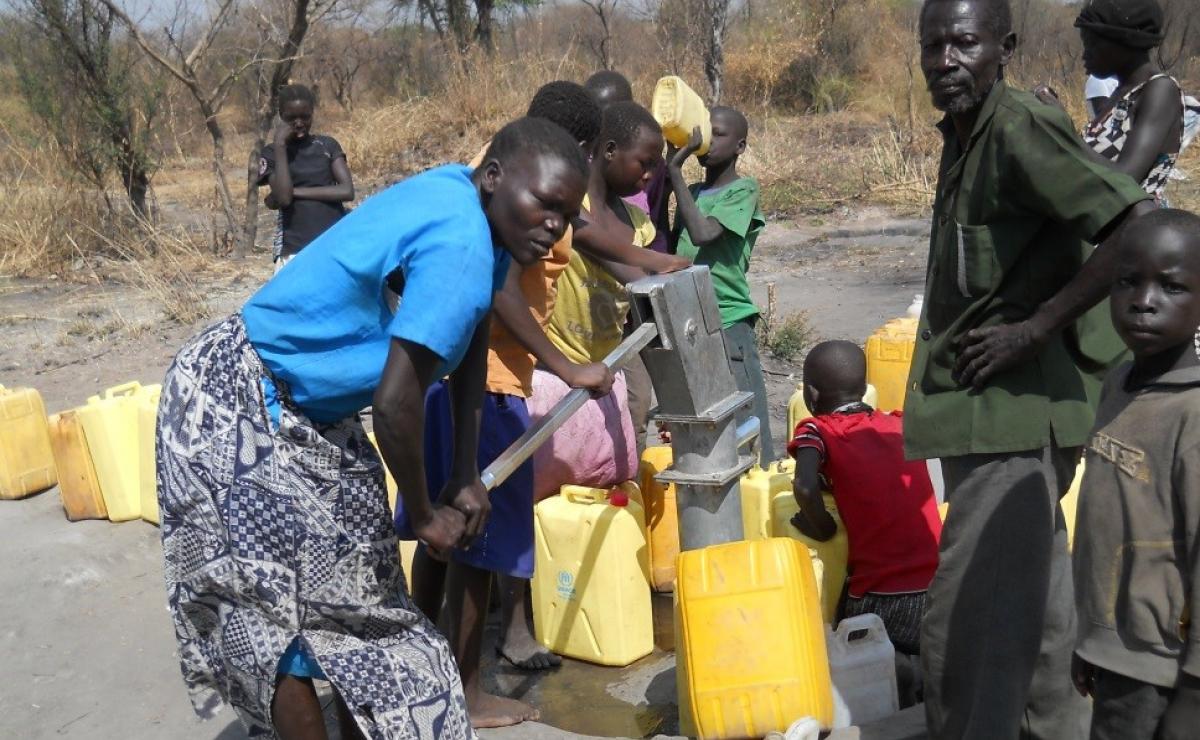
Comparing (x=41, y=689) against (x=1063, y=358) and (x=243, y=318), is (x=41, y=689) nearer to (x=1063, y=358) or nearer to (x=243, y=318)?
(x=243, y=318)

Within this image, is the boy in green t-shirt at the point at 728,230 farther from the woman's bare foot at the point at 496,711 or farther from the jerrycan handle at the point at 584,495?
the woman's bare foot at the point at 496,711

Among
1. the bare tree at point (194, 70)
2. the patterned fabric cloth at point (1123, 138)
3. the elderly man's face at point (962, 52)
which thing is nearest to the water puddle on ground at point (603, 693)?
the elderly man's face at point (962, 52)

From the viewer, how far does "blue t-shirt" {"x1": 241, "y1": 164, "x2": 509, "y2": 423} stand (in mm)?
2074

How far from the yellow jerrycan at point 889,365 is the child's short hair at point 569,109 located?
1836 mm

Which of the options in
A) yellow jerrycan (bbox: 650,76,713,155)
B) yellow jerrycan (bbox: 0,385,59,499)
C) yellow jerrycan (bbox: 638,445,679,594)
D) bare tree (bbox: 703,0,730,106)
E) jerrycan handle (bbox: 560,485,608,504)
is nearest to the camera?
jerrycan handle (bbox: 560,485,608,504)

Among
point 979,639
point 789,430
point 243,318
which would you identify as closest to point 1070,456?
point 979,639

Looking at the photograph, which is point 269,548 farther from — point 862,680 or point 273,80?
point 273,80

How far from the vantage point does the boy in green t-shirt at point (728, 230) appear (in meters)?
4.39

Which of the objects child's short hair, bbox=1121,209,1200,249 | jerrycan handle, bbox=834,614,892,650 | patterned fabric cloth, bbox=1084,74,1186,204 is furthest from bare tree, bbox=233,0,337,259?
child's short hair, bbox=1121,209,1200,249

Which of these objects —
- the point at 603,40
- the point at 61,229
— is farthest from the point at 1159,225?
the point at 603,40

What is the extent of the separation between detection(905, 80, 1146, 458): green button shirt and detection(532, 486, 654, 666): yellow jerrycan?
3.79 feet

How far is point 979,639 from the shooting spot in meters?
2.58

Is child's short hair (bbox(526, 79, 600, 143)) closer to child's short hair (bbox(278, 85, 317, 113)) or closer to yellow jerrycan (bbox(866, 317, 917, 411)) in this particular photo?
yellow jerrycan (bbox(866, 317, 917, 411))

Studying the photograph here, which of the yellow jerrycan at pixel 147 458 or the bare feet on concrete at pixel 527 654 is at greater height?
the yellow jerrycan at pixel 147 458
